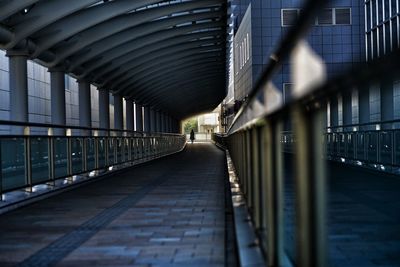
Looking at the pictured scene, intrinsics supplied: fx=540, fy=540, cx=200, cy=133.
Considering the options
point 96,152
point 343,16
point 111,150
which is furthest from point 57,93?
point 343,16

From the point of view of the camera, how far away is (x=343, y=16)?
1588 inches

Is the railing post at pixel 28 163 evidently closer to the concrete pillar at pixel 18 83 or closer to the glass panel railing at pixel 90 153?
the glass panel railing at pixel 90 153

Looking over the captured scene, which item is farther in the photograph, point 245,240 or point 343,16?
point 343,16

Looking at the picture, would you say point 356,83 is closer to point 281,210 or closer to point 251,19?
point 281,210

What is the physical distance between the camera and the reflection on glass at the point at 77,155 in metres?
10.6

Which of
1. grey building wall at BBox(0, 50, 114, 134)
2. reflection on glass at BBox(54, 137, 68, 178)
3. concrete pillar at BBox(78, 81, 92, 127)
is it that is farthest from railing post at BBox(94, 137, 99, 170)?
grey building wall at BBox(0, 50, 114, 134)

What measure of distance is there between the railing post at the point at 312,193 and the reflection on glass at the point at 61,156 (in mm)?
8062

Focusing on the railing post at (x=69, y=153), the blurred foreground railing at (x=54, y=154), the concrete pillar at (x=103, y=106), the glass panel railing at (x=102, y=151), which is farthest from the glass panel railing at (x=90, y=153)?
A: the concrete pillar at (x=103, y=106)

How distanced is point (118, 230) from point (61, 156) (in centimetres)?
437

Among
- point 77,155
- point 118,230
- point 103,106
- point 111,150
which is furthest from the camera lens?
point 103,106

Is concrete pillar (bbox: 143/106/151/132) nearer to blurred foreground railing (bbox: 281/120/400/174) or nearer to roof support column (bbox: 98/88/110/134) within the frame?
roof support column (bbox: 98/88/110/134)

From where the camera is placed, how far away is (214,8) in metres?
18.4

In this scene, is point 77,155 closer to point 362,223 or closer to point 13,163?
point 13,163

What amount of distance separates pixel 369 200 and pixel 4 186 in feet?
16.9
